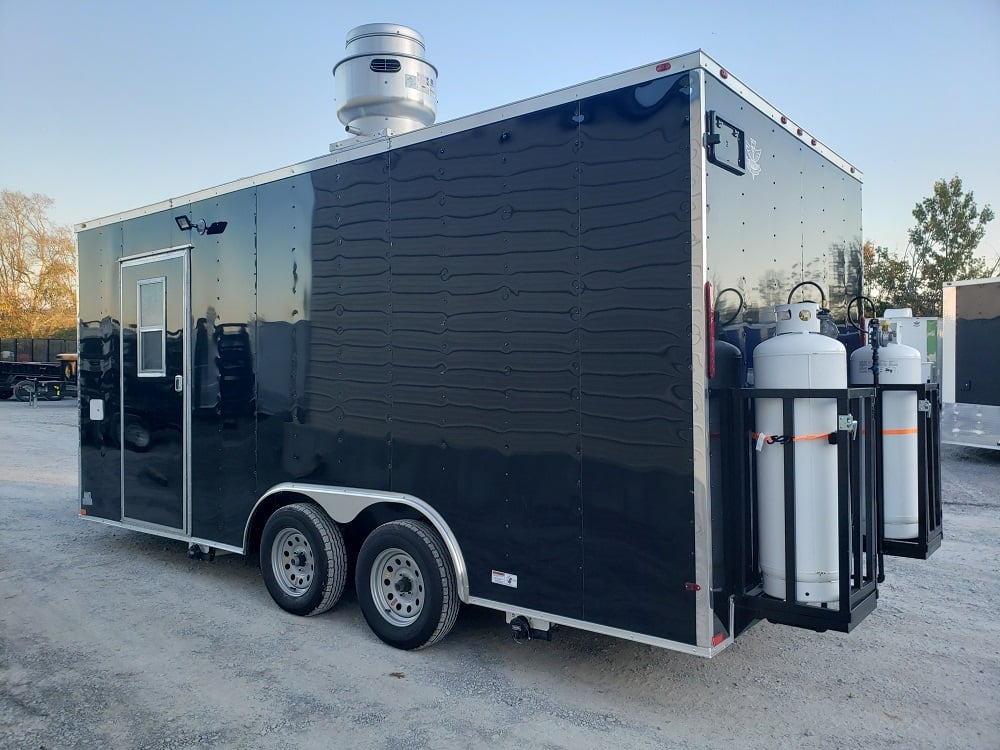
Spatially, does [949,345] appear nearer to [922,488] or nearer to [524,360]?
[922,488]

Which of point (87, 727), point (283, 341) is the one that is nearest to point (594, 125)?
point (283, 341)

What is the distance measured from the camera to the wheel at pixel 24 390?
92.1 ft

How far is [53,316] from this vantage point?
39250mm

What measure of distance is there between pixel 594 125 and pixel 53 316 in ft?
140

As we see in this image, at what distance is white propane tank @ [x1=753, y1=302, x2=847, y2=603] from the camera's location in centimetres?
340

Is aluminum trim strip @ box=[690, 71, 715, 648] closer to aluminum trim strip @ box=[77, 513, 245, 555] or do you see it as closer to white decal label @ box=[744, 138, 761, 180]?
white decal label @ box=[744, 138, 761, 180]

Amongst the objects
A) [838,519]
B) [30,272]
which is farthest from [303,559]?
[30,272]

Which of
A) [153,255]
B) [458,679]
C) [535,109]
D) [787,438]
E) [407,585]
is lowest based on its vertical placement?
[458,679]

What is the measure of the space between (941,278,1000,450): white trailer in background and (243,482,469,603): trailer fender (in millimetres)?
10313

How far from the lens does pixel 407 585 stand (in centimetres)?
450

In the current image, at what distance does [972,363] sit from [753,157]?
384 inches

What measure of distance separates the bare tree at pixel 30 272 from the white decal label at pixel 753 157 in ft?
139

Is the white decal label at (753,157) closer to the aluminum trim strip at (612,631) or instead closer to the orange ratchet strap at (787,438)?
the orange ratchet strap at (787,438)

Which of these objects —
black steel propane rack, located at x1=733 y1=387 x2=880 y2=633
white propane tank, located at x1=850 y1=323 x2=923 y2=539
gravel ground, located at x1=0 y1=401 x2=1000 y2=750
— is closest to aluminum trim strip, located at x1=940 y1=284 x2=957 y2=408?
gravel ground, located at x1=0 y1=401 x2=1000 y2=750
